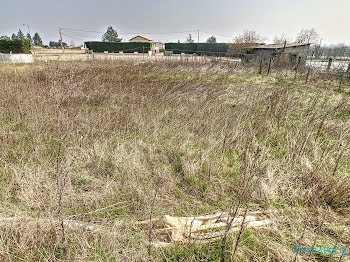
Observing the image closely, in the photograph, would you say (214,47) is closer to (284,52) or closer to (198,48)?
(198,48)

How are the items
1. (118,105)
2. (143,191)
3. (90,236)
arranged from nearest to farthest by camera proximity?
(90,236)
(143,191)
(118,105)

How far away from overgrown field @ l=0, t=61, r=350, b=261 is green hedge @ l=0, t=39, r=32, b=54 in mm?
19700

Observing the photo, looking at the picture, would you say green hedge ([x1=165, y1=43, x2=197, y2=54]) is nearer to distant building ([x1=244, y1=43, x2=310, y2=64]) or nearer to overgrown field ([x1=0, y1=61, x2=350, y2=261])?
distant building ([x1=244, y1=43, x2=310, y2=64])

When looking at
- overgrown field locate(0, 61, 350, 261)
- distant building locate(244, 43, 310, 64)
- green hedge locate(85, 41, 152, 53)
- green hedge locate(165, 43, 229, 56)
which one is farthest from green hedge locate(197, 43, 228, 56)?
overgrown field locate(0, 61, 350, 261)

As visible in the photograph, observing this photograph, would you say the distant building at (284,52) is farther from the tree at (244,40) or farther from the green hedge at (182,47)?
the green hedge at (182,47)

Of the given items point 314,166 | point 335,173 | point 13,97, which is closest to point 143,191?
point 314,166

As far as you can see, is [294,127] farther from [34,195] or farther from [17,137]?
[17,137]

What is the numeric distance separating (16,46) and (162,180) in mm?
26254

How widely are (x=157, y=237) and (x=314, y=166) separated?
2.77 meters

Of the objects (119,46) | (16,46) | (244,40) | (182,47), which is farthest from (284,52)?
(119,46)

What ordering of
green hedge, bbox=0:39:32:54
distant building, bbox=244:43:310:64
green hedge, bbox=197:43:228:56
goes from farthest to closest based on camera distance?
green hedge, bbox=197:43:228:56 → green hedge, bbox=0:39:32:54 → distant building, bbox=244:43:310:64

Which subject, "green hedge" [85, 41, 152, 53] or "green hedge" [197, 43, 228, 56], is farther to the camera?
"green hedge" [85, 41, 152, 53]

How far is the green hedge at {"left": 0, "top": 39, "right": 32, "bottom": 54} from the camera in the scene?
19.9 m

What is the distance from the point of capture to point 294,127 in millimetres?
4551
